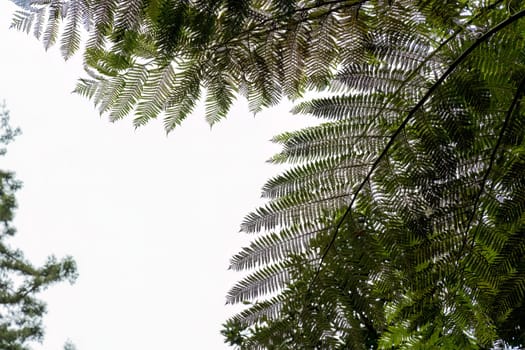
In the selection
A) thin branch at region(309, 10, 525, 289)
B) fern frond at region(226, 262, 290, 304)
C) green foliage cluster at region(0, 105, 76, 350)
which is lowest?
fern frond at region(226, 262, 290, 304)

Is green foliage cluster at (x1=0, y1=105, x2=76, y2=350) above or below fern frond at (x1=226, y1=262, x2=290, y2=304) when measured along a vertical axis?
above

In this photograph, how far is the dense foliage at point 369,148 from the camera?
52.9 inches

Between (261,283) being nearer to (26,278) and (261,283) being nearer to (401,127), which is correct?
(401,127)

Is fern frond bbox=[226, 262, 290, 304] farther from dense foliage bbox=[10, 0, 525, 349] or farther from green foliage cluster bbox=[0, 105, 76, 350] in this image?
green foliage cluster bbox=[0, 105, 76, 350]

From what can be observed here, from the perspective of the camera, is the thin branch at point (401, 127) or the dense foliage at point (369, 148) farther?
the dense foliage at point (369, 148)

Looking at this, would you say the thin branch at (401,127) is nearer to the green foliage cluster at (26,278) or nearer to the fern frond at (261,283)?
the fern frond at (261,283)

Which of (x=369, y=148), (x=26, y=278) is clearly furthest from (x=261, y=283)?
(x=26, y=278)

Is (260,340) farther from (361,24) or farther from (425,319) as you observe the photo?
(361,24)

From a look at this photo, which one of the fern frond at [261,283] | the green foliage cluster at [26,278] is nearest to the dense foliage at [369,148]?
the fern frond at [261,283]

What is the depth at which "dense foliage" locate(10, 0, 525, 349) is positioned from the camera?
1345 mm

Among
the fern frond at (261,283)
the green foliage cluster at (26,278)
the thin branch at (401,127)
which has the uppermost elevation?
the green foliage cluster at (26,278)

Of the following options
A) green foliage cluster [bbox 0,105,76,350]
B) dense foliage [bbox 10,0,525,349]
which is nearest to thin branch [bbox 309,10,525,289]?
dense foliage [bbox 10,0,525,349]

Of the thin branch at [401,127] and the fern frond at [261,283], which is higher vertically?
the thin branch at [401,127]

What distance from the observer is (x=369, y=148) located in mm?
1540
